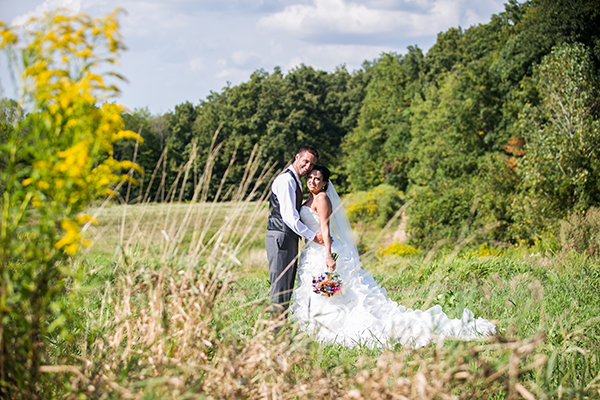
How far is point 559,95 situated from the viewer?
10.1m

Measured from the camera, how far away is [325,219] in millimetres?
3986

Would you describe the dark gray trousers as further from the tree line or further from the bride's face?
the tree line

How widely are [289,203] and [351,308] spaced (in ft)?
3.89

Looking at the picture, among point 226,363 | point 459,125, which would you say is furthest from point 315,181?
point 459,125

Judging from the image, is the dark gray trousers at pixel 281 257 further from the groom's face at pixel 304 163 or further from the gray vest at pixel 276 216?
the groom's face at pixel 304 163

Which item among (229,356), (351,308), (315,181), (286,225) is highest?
(315,181)

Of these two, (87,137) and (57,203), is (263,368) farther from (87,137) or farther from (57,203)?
(87,137)

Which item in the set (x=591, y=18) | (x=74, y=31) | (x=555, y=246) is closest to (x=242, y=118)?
(x=591, y=18)

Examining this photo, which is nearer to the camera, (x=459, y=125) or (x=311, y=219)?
(x=311, y=219)

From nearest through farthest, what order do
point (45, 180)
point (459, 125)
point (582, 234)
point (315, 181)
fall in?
1. point (45, 180)
2. point (315, 181)
3. point (582, 234)
4. point (459, 125)

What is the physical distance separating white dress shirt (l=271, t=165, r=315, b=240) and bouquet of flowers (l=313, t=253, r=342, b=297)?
396 millimetres

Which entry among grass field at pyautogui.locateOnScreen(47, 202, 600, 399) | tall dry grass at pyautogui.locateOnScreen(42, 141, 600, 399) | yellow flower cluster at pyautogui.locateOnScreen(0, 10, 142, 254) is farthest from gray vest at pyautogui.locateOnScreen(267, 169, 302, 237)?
yellow flower cluster at pyautogui.locateOnScreen(0, 10, 142, 254)

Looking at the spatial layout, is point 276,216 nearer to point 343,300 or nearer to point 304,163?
point 304,163

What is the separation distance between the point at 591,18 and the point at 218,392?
17634 millimetres
